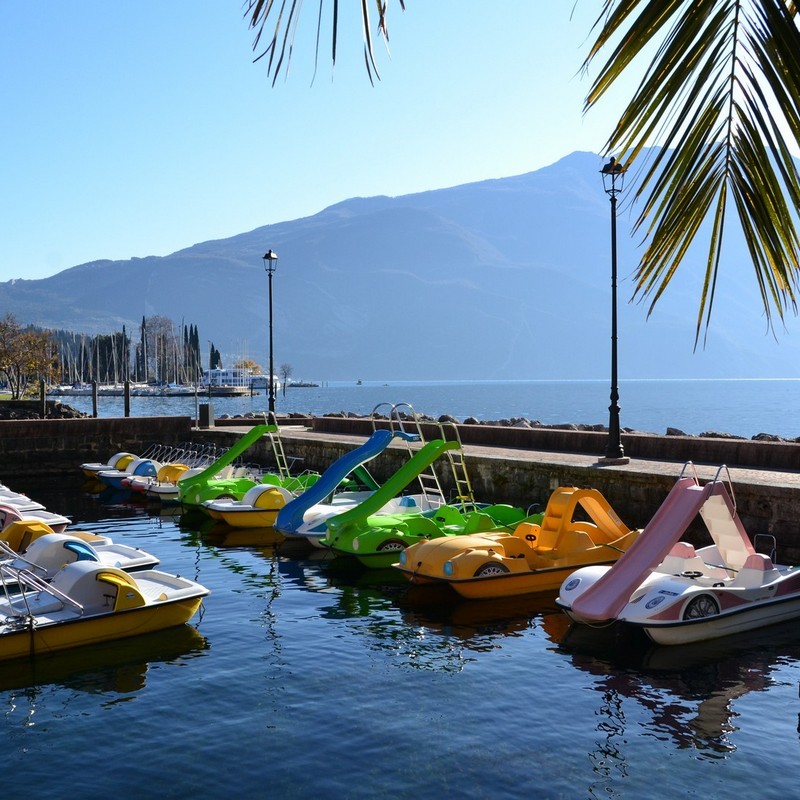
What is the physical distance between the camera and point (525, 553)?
1357 centimetres

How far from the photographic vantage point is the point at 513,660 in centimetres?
1066

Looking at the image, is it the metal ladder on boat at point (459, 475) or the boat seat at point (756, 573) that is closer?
the boat seat at point (756, 573)

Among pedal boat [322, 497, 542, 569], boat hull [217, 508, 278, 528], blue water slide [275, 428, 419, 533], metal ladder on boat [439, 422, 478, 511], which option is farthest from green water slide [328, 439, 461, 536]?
boat hull [217, 508, 278, 528]

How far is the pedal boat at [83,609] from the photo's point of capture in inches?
410

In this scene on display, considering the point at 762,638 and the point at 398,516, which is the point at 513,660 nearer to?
the point at 762,638

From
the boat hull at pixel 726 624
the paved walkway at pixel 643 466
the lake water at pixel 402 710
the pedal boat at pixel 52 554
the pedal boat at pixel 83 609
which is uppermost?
the paved walkway at pixel 643 466

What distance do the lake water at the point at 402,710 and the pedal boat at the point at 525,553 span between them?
386mm

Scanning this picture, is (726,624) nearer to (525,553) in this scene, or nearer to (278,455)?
(525,553)

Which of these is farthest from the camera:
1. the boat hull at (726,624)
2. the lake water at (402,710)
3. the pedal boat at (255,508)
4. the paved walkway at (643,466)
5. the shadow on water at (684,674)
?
the pedal boat at (255,508)

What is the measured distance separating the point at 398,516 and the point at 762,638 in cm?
694

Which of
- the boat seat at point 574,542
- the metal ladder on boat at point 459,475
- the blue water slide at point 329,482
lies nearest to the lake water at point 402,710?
the boat seat at point 574,542

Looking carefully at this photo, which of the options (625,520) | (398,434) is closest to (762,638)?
(625,520)

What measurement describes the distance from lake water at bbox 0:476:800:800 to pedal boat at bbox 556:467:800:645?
1.03ft

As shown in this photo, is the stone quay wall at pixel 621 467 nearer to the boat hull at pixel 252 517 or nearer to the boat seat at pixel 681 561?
the boat seat at pixel 681 561
